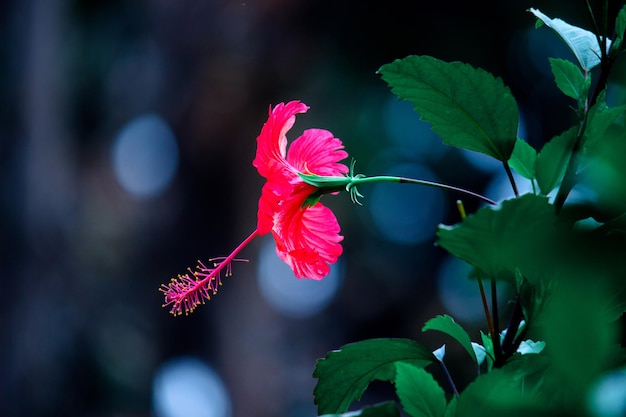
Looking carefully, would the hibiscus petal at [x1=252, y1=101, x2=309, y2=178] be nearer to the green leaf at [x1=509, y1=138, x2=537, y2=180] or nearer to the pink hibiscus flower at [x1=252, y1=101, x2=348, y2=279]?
the pink hibiscus flower at [x1=252, y1=101, x2=348, y2=279]

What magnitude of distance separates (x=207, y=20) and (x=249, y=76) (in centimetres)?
44

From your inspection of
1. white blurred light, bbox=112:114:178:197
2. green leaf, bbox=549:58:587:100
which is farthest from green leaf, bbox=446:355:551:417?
white blurred light, bbox=112:114:178:197

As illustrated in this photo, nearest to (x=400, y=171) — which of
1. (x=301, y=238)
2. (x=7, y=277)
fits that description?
(x=7, y=277)

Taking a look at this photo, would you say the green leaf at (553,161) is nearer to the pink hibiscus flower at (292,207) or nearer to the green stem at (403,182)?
the green stem at (403,182)

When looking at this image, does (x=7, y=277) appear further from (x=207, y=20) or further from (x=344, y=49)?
(x=344, y=49)

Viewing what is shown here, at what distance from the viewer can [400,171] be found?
5.45 metres

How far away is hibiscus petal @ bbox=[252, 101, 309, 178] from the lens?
66 centimetres

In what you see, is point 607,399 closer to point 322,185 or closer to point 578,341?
point 578,341

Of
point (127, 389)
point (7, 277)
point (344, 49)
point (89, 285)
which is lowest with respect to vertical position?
point (127, 389)

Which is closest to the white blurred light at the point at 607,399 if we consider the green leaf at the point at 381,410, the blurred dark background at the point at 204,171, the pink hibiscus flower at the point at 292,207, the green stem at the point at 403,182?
the green leaf at the point at 381,410

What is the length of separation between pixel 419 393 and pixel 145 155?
542 centimetres

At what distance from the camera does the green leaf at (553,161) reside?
470 mm

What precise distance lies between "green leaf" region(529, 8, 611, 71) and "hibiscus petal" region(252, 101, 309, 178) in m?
0.23

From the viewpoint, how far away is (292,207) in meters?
0.64
